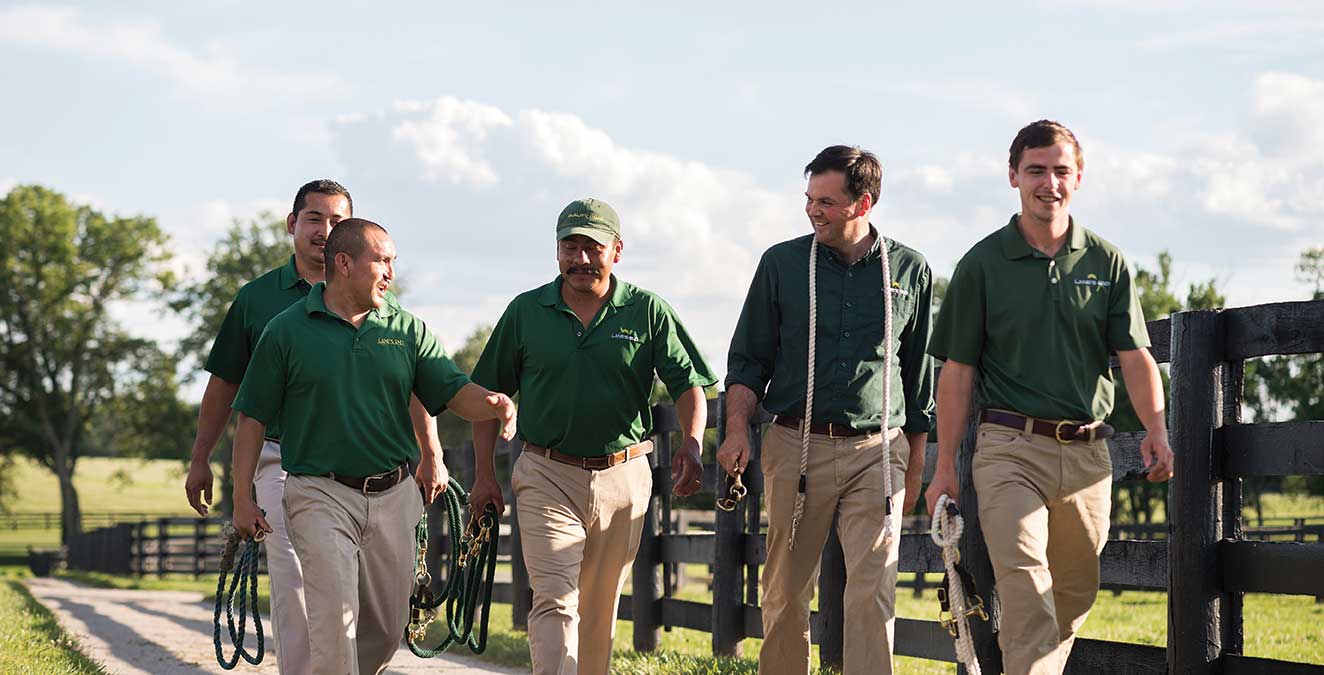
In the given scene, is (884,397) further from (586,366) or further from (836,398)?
(586,366)

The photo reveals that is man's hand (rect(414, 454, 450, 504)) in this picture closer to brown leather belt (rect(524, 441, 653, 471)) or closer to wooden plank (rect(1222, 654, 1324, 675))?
brown leather belt (rect(524, 441, 653, 471))

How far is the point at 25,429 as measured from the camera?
182 feet

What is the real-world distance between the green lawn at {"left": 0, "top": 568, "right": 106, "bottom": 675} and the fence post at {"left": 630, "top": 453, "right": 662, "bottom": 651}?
3.39 meters

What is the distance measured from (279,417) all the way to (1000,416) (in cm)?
278

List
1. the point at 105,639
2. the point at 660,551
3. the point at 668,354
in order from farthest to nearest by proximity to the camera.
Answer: the point at 105,639
the point at 660,551
the point at 668,354

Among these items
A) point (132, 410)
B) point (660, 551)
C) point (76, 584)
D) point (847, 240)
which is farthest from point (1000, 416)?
point (132, 410)

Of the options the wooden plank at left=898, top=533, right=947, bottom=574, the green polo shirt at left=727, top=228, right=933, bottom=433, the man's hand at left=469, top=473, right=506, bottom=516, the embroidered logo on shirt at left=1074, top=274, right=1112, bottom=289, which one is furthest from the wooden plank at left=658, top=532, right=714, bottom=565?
the embroidered logo on shirt at left=1074, top=274, right=1112, bottom=289

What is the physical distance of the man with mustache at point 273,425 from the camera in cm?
629

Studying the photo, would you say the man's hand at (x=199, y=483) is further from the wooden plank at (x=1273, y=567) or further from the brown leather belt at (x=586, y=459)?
the wooden plank at (x=1273, y=567)

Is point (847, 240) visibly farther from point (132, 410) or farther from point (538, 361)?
point (132, 410)

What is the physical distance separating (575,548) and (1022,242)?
2.08 m

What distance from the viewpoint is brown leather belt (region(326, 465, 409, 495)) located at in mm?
5785

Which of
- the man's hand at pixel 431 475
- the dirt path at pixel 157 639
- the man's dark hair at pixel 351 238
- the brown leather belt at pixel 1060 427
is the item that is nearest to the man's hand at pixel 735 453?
the brown leather belt at pixel 1060 427

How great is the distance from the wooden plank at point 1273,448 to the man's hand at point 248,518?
356cm
